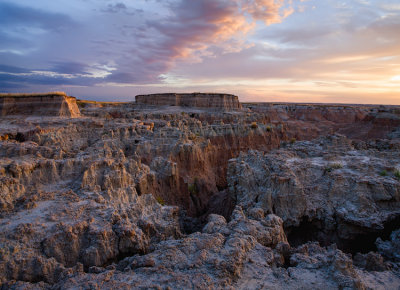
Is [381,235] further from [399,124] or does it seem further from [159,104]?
[159,104]

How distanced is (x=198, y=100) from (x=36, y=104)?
93.6 feet

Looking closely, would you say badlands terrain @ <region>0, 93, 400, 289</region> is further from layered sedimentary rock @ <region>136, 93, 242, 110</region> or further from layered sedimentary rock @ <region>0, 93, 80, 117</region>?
layered sedimentary rock @ <region>136, 93, 242, 110</region>

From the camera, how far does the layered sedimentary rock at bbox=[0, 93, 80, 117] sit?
22516 mm

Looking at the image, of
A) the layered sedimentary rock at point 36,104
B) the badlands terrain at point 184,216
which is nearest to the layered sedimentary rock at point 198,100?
the layered sedimentary rock at point 36,104

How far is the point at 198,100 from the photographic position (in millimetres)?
47469

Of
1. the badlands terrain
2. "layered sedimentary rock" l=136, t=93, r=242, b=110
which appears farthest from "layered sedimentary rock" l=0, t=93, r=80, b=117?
"layered sedimentary rock" l=136, t=93, r=242, b=110

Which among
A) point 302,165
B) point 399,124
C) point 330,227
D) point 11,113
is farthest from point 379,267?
point 399,124

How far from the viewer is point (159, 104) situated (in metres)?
49.8

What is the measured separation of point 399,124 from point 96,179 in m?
47.8

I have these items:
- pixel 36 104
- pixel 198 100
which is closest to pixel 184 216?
pixel 36 104

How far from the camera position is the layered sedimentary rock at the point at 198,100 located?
152 feet

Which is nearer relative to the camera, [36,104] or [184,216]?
[184,216]

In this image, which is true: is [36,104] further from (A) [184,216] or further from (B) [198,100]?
(B) [198,100]

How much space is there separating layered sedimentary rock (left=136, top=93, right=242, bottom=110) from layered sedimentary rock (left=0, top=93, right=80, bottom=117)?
87.1ft
